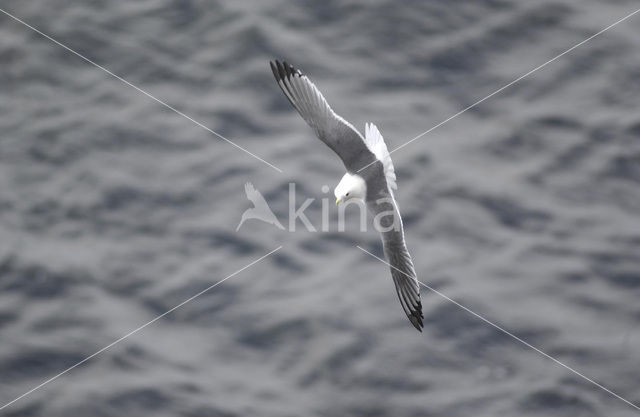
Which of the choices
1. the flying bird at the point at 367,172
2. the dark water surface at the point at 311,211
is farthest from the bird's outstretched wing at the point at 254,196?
the flying bird at the point at 367,172

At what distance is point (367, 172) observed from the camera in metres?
12.5

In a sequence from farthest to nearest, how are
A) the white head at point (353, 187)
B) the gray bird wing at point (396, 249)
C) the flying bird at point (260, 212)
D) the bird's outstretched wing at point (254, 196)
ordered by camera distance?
1. the bird's outstretched wing at point (254, 196)
2. the flying bird at point (260, 212)
3. the white head at point (353, 187)
4. the gray bird wing at point (396, 249)

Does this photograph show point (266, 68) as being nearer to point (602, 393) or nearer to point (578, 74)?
point (578, 74)

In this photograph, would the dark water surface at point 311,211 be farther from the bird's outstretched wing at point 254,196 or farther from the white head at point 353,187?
the white head at point 353,187

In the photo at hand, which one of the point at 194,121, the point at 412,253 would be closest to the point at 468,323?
the point at 412,253

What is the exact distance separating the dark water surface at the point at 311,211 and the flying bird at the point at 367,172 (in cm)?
163

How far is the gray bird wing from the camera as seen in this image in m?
12.4

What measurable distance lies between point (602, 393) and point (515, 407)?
92 cm

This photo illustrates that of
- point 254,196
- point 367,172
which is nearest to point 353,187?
point 367,172

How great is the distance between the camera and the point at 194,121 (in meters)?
15.9

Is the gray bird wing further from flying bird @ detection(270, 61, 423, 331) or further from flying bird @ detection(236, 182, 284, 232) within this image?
flying bird @ detection(236, 182, 284, 232)

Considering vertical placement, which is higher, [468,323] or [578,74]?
[578,74]

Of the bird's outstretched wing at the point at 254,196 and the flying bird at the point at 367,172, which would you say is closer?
the flying bird at the point at 367,172

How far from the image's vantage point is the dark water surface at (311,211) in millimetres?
13648
